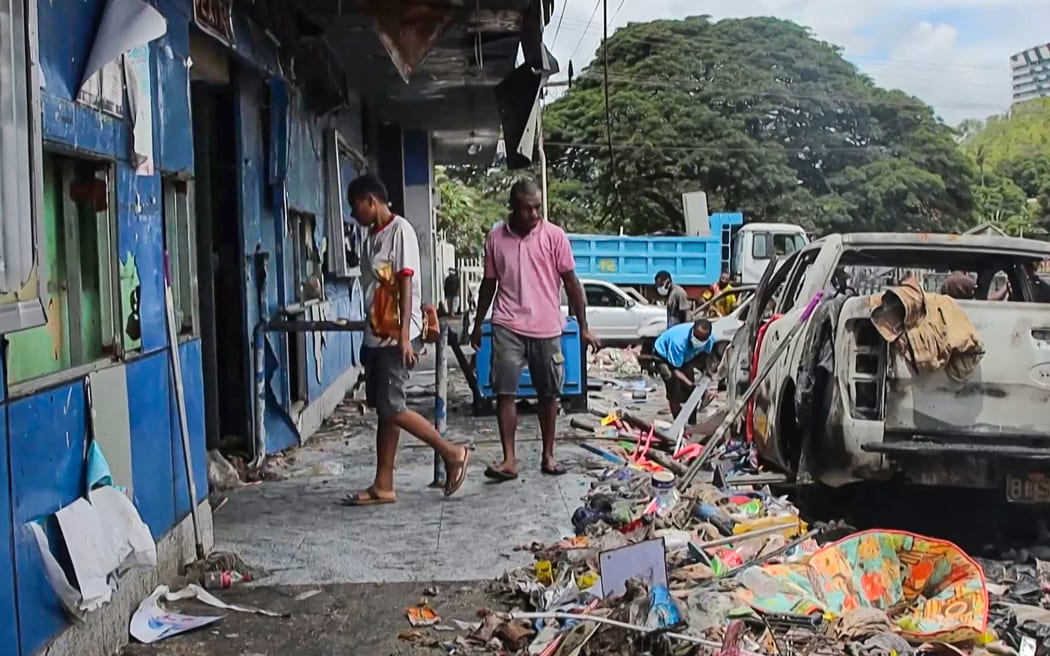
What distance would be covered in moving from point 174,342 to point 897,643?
3.20 m

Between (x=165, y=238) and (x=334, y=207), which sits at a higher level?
(x=334, y=207)

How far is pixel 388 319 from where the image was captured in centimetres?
598

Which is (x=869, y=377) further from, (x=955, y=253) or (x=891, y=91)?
(x=891, y=91)

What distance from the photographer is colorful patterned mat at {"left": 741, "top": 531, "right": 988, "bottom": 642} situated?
399 cm

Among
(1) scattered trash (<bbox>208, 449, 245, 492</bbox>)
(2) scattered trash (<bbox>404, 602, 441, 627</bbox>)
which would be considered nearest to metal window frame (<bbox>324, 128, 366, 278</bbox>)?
(1) scattered trash (<bbox>208, 449, 245, 492</bbox>)

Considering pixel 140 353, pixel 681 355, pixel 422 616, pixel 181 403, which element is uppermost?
pixel 140 353

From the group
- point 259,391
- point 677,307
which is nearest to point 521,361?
point 259,391

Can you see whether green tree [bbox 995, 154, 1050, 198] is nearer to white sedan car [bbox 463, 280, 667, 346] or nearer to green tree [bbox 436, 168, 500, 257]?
green tree [bbox 436, 168, 500, 257]

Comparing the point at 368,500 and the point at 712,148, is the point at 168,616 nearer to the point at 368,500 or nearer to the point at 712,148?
the point at 368,500

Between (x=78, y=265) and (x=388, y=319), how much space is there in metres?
2.14

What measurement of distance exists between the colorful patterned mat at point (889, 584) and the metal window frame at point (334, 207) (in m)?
6.87

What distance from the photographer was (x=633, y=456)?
7875mm

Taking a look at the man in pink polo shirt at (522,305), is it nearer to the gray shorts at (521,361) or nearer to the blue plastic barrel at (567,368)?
the gray shorts at (521,361)

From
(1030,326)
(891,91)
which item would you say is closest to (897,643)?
(1030,326)
